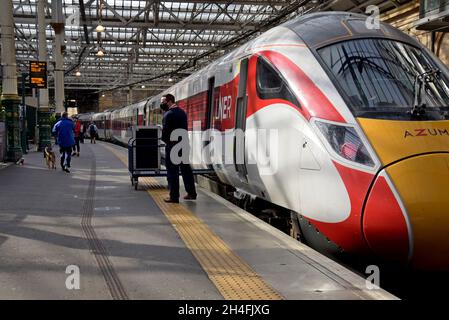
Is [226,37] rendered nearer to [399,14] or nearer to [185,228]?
[399,14]

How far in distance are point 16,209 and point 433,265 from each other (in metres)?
5.85

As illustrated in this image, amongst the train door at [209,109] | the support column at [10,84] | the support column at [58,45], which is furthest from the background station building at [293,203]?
the support column at [58,45]

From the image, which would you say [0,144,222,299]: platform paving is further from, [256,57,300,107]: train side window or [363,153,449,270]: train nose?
Answer: [256,57,300,107]: train side window

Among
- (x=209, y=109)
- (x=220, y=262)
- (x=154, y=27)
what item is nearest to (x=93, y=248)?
(x=220, y=262)

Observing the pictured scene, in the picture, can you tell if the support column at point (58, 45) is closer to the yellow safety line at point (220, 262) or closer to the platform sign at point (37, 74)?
the platform sign at point (37, 74)

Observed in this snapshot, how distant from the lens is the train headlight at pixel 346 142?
4.55 metres

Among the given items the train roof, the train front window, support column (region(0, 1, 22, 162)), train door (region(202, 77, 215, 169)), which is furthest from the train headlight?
support column (region(0, 1, 22, 162))

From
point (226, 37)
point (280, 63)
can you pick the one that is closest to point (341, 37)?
point (280, 63)

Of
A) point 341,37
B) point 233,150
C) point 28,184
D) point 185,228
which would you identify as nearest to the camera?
point 341,37

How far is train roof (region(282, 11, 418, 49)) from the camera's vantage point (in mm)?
5754

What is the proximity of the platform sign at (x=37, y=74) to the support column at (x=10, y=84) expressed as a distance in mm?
4352

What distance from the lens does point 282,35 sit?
630 cm

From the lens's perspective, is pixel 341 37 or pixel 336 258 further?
pixel 341 37
